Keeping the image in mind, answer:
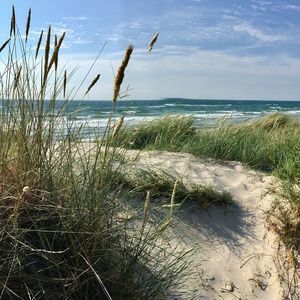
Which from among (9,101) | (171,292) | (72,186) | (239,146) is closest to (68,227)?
(72,186)

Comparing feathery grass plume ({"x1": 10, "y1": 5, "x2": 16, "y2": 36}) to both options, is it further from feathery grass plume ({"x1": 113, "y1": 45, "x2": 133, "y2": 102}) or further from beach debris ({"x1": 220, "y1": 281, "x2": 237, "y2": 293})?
beach debris ({"x1": 220, "y1": 281, "x2": 237, "y2": 293})

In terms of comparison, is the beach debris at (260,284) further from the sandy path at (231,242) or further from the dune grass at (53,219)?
the dune grass at (53,219)

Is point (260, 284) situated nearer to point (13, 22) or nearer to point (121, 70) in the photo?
point (121, 70)

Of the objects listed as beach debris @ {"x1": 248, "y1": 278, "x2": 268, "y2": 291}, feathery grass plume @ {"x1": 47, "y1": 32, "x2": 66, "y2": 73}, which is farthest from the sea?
beach debris @ {"x1": 248, "y1": 278, "x2": 268, "y2": 291}

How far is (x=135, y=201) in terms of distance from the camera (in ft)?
12.6

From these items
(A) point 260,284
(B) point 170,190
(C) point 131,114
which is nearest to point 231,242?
(A) point 260,284

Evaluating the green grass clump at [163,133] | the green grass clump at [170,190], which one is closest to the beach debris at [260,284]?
the green grass clump at [170,190]

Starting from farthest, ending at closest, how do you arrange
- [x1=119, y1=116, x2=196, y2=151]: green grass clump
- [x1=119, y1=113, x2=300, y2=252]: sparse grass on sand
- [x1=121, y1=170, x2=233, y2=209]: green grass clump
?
1. [x1=119, y1=116, x2=196, y2=151]: green grass clump
2. [x1=121, y1=170, x2=233, y2=209]: green grass clump
3. [x1=119, y1=113, x2=300, y2=252]: sparse grass on sand

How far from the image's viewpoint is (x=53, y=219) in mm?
2445

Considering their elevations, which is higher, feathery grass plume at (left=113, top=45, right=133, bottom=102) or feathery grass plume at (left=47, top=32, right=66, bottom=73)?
feathery grass plume at (left=47, top=32, right=66, bottom=73)

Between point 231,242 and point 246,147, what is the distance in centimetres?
266

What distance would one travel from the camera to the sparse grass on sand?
3771 mm

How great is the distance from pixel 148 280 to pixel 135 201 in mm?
1379

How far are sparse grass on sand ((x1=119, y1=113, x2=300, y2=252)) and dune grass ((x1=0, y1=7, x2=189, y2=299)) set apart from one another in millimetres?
1343
